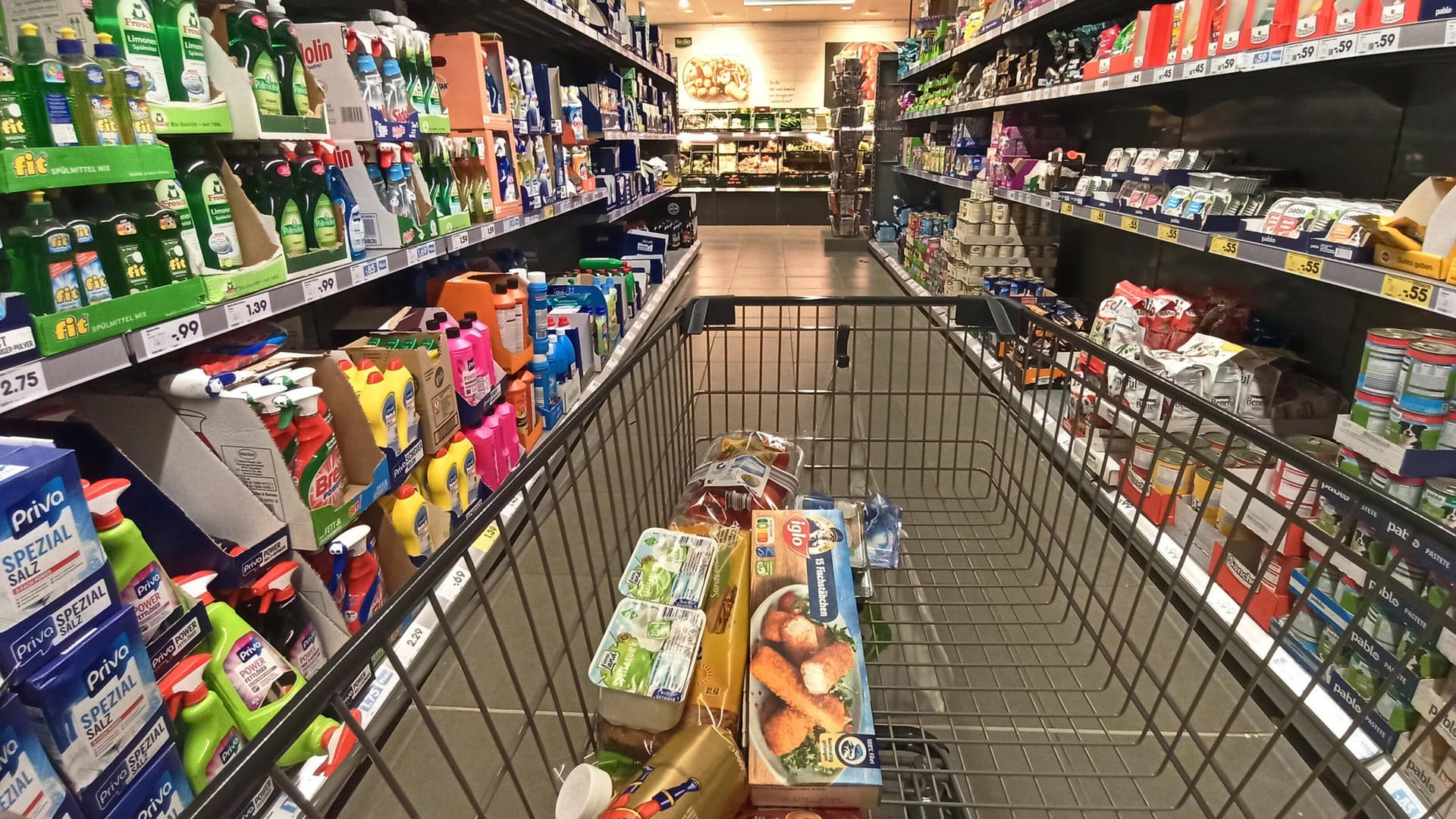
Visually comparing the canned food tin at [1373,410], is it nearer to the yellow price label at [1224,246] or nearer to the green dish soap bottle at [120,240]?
the yellow price label at [1224,246]

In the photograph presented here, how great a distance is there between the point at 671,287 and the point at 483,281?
12.5 feet

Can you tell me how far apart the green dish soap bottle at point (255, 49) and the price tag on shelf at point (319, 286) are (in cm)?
35

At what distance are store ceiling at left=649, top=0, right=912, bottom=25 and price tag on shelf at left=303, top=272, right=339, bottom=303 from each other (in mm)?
10263

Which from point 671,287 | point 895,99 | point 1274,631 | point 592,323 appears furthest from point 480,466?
point 895,99

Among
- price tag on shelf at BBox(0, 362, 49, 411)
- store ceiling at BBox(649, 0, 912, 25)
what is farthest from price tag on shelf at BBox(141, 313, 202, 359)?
store ceiling at BBox(649, 0, 912, 25)

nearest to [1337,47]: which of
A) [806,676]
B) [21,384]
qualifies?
[806,676]

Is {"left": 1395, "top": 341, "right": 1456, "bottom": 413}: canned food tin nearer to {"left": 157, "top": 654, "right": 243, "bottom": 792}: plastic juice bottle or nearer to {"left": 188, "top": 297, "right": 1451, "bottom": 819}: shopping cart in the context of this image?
{"left": 188, "top": 297, "right": 1451, "bottom": 819}: shopping cart

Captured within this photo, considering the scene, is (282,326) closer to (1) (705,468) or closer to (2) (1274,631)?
(1) (705,468)

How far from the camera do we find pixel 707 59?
12.9m

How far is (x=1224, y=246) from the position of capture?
1997mm

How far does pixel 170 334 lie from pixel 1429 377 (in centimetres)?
220

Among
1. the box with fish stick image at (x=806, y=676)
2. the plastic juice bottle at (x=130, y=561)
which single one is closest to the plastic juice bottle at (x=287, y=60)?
the plastic juice bottle at (x=130, y=561)

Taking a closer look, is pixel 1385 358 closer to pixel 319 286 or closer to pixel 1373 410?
pixel 1373 410

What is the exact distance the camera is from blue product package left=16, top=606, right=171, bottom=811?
0.96 m
